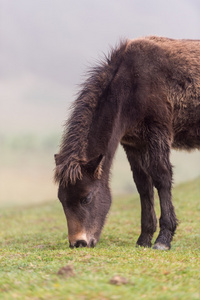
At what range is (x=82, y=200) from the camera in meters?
8.49

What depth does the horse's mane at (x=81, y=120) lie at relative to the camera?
823 centimetres

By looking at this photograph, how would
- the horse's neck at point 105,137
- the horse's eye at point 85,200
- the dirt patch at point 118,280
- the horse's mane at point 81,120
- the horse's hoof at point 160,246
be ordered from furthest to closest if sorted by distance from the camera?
the horse's hoof at point 160,246 → the horse's neck at point 105,137 → the horse's eye at point 85,200 → the horse's mane at point 81,120 → the dirt patch at point 118,280

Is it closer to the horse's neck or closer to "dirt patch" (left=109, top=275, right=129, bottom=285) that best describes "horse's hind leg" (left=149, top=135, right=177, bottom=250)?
the horse's neck

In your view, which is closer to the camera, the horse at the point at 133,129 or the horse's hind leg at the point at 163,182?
the horse at the point at 133,129

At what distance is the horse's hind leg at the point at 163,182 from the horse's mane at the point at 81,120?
153 centimetres

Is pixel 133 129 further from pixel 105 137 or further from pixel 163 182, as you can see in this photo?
pixel 163 182

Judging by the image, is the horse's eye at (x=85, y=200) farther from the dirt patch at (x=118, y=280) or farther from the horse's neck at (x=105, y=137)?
the dirt patch at (x=118, y=280)

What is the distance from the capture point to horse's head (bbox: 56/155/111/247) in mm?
8258

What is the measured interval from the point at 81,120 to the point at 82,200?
5.41 feet

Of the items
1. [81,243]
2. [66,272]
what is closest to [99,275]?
[66,272]

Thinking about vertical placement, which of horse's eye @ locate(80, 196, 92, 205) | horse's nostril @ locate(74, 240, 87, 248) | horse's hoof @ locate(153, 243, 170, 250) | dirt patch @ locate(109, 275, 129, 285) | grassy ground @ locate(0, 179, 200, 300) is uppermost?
horse's eye @ locate(80, 196, 92, 205)

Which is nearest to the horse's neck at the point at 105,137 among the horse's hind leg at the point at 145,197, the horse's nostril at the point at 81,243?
the horse's hind leg at the point at 145,197

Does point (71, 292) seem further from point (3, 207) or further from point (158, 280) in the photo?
point (3, 207)

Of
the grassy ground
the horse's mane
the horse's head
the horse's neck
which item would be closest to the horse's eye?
the horse's head
